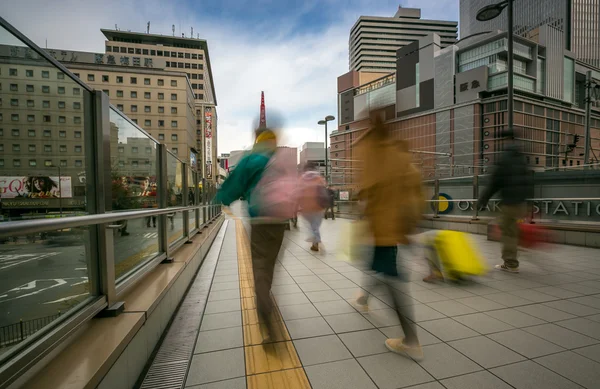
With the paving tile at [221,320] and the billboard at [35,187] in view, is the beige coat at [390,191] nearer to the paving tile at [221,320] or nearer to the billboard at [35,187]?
the paving tile at [221,320]

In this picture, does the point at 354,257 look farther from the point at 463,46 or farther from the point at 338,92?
the point at 338,92

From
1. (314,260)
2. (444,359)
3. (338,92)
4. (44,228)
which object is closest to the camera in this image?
(44,228)

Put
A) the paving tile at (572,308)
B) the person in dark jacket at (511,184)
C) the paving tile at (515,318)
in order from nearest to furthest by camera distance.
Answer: the paving tile at (515,318) < the paving tile at (572,308) < the person in dark jacket at (511,184)

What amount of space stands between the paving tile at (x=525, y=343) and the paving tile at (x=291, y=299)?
5.85ft

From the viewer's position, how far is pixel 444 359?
2.03m

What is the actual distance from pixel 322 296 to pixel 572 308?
2.55 metres

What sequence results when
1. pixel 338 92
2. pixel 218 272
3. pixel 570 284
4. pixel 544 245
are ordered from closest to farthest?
pixel 570 284 < pixel 544 245 < pixel 218 272 < pixel 338 92

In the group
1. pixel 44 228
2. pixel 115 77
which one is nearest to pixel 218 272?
pixel 44 228

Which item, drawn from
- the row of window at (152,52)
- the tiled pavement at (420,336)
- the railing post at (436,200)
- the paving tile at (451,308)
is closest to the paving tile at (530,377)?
Result: the tiled pavement at (420,336)

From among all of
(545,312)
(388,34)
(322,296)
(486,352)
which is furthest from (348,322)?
(388,34)

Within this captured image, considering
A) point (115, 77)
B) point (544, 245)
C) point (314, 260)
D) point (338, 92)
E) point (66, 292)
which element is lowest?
point (314, 260)

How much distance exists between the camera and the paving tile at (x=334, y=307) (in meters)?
2.89

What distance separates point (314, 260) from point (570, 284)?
3569mm

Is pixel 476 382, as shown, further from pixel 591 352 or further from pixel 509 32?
pixel 509 32
